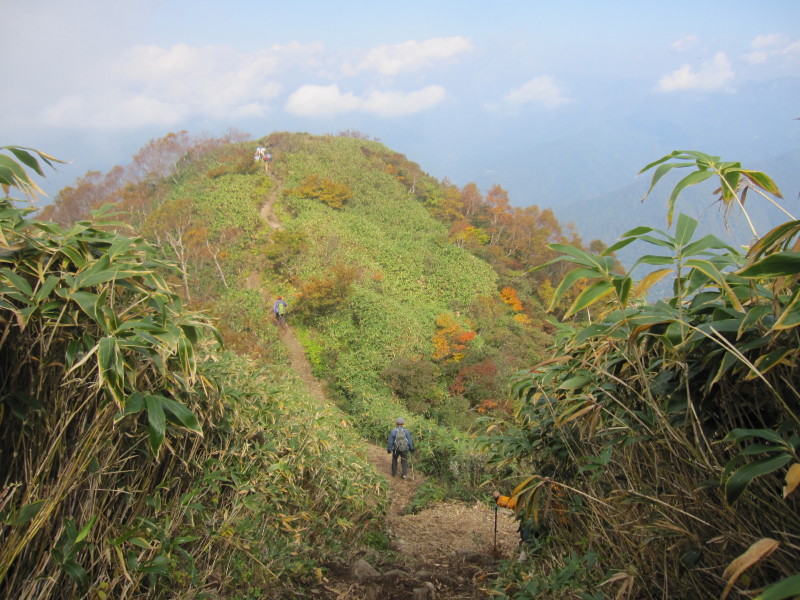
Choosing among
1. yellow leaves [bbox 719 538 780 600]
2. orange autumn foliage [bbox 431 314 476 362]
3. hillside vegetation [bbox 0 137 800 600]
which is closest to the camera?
yellow leaves [bbox 719 538 780 600]

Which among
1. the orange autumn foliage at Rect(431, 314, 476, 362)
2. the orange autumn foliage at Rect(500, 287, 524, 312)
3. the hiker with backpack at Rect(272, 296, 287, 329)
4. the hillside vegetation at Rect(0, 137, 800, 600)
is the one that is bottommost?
the orange autumn foliage at Rect(431, 314, 476, 362)

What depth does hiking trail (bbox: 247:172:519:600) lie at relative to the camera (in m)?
2.97

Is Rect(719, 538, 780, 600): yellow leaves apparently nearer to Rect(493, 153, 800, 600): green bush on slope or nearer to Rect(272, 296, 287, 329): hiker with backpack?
Rect(493, 153, 800, 600): green bush on slope

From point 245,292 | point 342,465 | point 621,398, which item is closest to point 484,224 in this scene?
point 245,292

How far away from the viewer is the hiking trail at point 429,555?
2.97 m

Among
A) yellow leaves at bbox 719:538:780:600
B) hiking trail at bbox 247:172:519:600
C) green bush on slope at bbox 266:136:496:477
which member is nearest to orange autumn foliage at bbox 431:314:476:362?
green bush on slope at bbox 266:136:496:477

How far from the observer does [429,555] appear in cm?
416

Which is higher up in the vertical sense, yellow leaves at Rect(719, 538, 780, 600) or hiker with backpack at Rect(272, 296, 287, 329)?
yellow leaves at Rect(719, 538, 780, 600)

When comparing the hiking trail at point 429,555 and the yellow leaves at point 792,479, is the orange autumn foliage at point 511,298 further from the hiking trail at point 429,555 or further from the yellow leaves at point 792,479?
the yellow leaves at point 792,479

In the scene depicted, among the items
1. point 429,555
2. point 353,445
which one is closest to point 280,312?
point 353,445

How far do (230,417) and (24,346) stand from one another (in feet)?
4.23

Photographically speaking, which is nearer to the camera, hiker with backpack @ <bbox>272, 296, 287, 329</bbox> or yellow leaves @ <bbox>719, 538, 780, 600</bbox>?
yellow leaves @ <bbox>719, 538, 780, 600</bbox>

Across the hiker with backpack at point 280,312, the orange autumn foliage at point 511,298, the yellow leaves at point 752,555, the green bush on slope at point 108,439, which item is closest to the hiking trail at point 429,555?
the green bush on slope at point 108,439

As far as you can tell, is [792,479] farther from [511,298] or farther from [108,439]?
[511,298]
